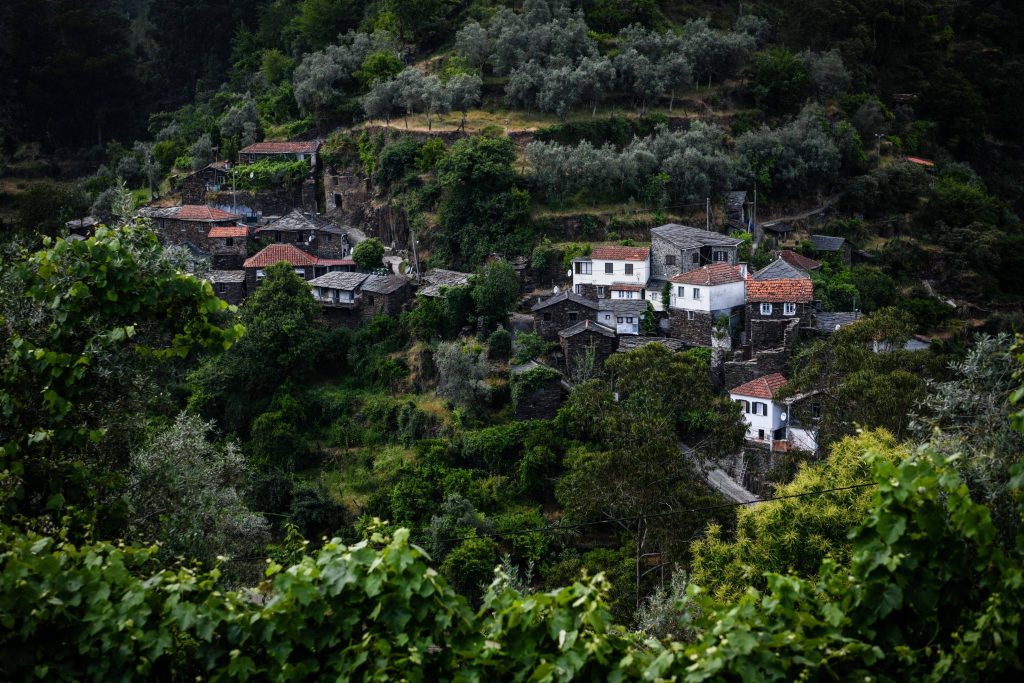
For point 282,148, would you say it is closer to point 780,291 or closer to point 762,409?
point 780,291

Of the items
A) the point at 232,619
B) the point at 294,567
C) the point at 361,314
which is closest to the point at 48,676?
the point at 232,619

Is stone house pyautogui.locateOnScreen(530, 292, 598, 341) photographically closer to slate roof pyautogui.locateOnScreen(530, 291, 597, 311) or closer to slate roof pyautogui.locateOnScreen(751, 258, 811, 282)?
slate roof pyautogui.locateOnScreen(530, 291, 597, 311)

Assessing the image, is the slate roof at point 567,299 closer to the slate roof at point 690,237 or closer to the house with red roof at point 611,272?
the house with red roof at point 611,272

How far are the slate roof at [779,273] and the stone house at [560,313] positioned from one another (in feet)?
17.0

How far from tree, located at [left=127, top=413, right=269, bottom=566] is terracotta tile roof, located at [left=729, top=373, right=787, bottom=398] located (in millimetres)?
15237

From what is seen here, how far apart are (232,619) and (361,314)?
29345mm

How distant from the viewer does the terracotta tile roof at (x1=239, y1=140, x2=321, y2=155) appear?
44.0 meters

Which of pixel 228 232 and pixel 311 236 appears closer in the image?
pixel 228 232

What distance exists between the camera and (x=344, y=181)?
42.3 meters

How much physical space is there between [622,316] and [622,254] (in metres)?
2.19

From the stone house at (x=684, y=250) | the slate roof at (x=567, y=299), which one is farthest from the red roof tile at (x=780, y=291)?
the slate roof at (x=567, y=299)

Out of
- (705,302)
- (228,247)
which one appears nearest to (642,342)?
(705,302)

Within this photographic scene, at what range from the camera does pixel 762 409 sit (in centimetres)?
2888

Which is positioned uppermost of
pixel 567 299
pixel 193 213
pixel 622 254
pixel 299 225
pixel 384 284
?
pixel 193 213
